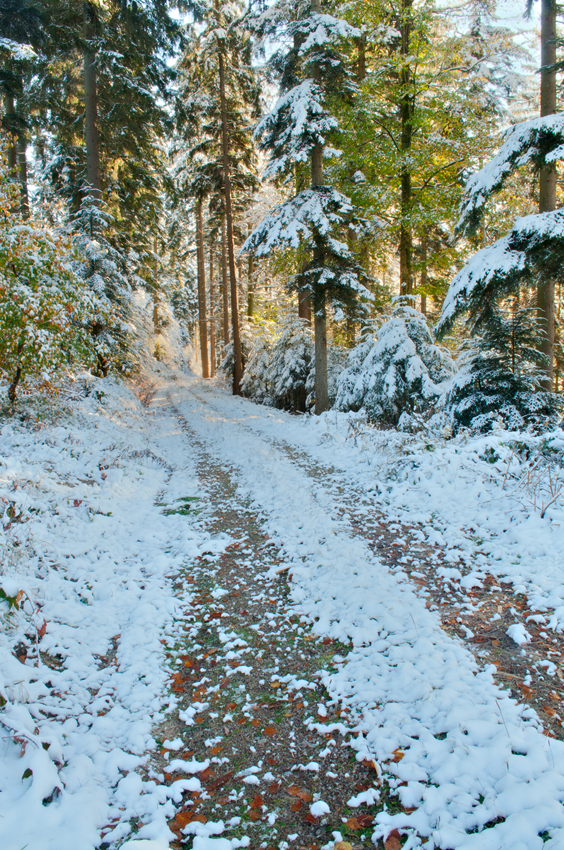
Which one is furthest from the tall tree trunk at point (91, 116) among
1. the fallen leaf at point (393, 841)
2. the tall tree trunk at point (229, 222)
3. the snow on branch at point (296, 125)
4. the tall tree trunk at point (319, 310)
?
the fallen leaf at point (393, 841)

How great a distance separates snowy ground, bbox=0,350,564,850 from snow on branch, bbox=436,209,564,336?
2505mm

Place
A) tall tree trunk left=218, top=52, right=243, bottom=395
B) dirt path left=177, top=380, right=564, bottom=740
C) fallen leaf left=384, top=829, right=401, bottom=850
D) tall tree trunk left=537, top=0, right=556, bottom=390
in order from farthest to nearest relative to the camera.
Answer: tall tree trunk left=218, top=52, right=243, bottom=395 → tall tree trunk left=537, top=0, right=556, bottom=390 → dirt path left=177, top=380, right=564, bottom=740 → fallen leaf left=384, top=829, right=401, bottom=850

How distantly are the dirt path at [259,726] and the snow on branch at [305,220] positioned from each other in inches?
357

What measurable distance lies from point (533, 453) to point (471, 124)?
1056cm

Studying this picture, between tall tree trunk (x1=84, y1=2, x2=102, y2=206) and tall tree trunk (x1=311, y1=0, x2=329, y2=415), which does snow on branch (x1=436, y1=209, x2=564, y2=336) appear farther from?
tall tree trunk (x1=84, y1=2, x2=102, y2=206)

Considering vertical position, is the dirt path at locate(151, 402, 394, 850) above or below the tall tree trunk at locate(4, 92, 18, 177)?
below

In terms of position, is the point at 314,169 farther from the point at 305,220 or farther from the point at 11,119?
the point at 11,119

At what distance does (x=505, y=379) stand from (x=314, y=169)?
8512 millimetres

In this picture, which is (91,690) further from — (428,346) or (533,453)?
(428,346)

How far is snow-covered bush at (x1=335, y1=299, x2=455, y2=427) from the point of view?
926 cm

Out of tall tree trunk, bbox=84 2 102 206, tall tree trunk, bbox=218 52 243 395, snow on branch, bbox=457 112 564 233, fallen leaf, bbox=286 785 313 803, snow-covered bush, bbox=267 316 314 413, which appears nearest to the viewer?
fallen leaf, bbox=286 785 313 803

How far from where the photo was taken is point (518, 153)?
6746 millimetres

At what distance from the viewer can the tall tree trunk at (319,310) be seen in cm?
1140

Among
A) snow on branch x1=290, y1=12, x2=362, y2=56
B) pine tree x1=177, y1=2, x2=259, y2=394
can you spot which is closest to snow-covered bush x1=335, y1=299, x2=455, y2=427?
snow on branch x1=290, y1=12, x2=362, y2=56
